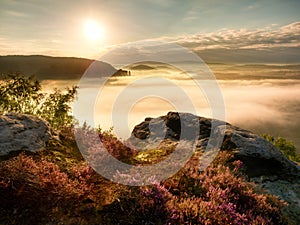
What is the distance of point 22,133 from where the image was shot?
8.42 meters

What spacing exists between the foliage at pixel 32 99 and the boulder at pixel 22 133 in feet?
17.2

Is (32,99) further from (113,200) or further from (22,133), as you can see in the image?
(113,200)

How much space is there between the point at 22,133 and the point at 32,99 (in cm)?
821

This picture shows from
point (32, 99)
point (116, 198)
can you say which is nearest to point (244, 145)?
point (116, 198)

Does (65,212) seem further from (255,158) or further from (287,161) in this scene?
(287,161)

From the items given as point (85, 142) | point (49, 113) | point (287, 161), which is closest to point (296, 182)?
point (287, 161)

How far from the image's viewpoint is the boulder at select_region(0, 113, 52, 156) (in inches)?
311

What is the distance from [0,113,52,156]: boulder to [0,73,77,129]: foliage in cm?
524

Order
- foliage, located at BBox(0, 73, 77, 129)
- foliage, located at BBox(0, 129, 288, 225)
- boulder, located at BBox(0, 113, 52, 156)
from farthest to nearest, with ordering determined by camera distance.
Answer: foliage, located at BBox(0, 73, 77, 129)
boulder, located at BBox(0, 113, 52, 156)
foliage, located at BBox(0, 129, 288, 225)

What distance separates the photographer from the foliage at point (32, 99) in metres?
15.3

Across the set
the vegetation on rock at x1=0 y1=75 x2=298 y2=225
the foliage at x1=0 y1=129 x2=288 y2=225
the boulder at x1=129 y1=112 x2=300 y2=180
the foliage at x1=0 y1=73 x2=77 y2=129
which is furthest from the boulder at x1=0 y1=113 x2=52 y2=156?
the foliage at x1=0 y1=73 x2=77 y2=129

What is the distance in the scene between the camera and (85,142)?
10.1m

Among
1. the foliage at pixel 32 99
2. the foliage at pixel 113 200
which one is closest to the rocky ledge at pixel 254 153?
the foliage at pixel 113 200

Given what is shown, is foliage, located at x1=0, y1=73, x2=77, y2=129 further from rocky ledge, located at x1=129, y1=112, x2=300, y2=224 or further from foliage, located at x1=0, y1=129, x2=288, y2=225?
foliage, located at x1=0, y1=129, x2=288, y2=225
